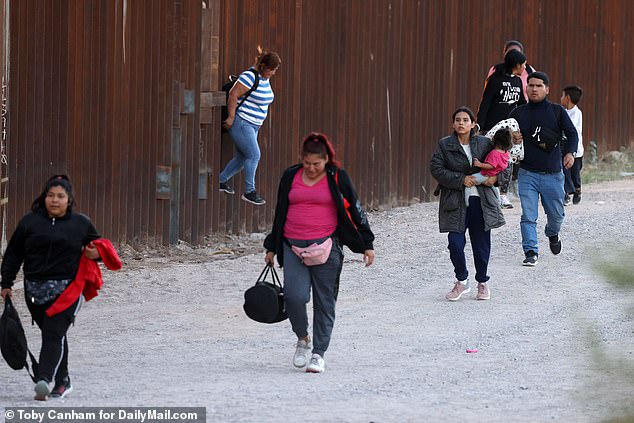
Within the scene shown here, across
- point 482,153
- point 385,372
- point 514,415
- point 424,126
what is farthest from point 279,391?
point 424,126

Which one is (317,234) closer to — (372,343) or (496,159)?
(372,343)

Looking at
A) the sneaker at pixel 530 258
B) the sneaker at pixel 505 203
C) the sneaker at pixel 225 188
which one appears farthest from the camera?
the sneaker at pixel 505 203

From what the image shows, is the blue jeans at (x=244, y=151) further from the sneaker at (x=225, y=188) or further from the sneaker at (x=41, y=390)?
the sneaker at (x=41, y=390)

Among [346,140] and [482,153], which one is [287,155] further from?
[482,153]

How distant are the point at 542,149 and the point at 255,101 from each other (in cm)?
341

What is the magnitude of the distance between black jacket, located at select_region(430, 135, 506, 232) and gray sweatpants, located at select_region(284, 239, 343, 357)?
251 cm

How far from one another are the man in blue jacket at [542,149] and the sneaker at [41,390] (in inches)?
231

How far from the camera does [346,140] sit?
15.6 metres

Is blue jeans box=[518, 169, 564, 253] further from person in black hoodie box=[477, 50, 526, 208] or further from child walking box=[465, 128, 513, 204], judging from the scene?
person in black hoodie box=[477, 50, 526, 208]

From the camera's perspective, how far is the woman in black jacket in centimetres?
768

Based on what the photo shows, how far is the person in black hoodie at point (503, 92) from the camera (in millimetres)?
14281

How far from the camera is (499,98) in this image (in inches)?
563

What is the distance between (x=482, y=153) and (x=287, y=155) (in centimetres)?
494

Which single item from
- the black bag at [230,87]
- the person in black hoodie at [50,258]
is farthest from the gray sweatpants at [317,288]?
the black bag at [230,87]
